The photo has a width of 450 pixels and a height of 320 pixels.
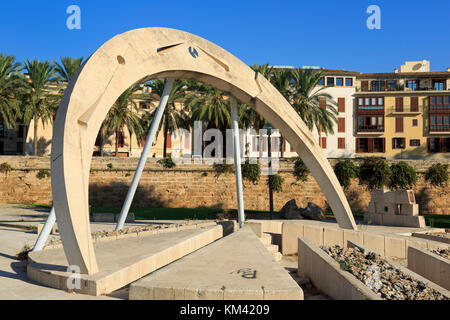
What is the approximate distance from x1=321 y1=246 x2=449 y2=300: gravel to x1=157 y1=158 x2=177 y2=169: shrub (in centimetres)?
2543

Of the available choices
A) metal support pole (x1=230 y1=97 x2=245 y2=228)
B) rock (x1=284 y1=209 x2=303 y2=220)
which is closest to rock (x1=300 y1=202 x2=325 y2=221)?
rock (x1=284 y1=209 x2=303 y2=220)

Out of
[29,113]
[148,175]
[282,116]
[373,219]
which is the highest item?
[29,113]

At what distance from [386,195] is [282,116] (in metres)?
9.43

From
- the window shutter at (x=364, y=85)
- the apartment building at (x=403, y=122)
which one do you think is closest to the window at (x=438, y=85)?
the apartment building at (x=403, y=122)

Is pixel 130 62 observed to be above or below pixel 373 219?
above

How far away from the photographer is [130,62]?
10.8 m

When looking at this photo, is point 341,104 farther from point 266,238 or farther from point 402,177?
point 266,238

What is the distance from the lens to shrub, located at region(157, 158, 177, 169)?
115 ft

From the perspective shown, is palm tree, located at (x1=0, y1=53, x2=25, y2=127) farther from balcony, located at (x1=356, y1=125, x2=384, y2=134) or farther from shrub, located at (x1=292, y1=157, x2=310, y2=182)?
balcony, located at (x1=356, y1=125, x2=384, y2=134)

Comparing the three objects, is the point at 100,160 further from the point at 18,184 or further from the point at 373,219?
the point at 373,219

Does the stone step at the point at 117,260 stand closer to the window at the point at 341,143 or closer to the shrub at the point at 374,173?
the shrub at the point at 374,173

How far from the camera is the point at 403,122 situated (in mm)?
51781
